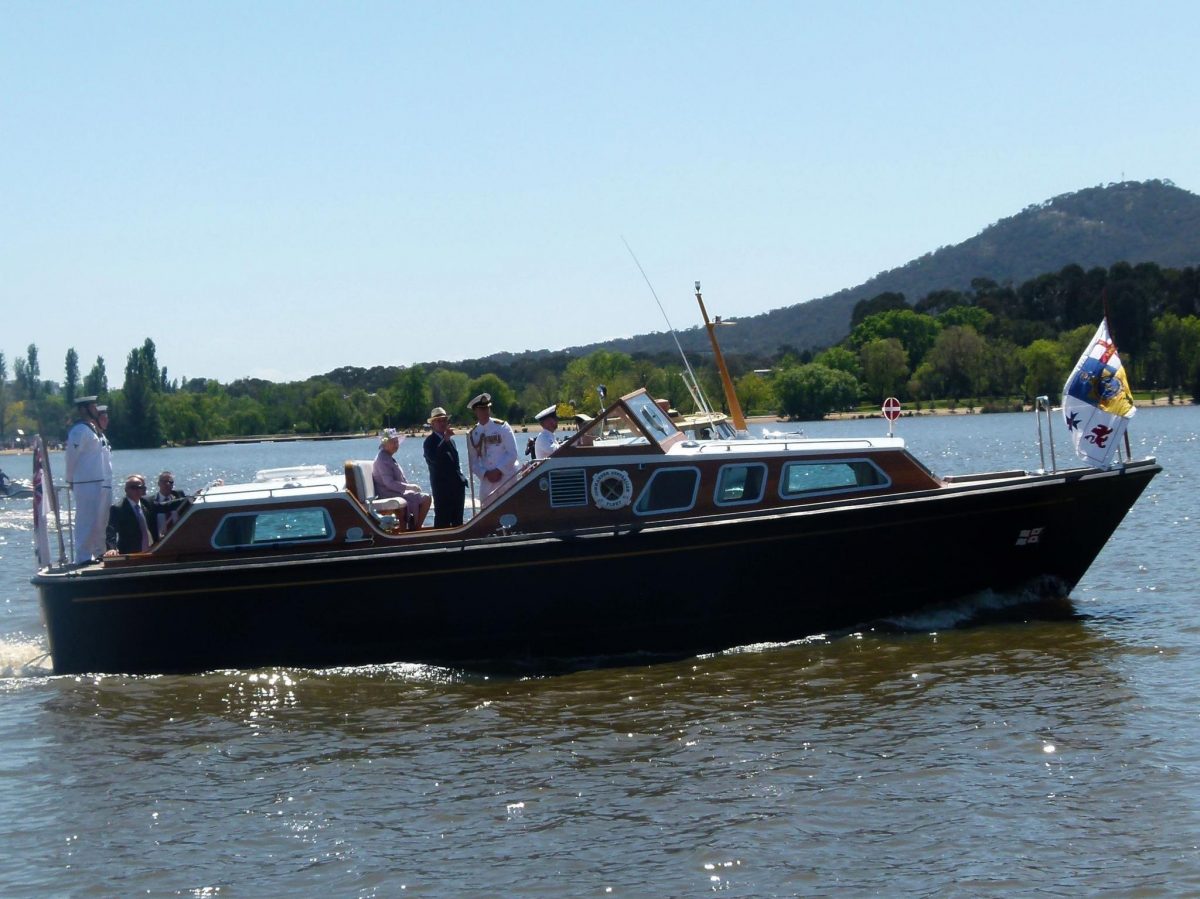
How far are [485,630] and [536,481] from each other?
151 centimetres

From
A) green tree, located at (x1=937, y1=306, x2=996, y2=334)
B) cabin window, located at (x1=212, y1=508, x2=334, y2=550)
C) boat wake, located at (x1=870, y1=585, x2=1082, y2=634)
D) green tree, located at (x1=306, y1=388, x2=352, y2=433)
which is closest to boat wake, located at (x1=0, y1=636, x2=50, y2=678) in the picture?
cabin window, located at (x1=212, y1=508, x2=334, y2=550)

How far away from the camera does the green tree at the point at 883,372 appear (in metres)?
104

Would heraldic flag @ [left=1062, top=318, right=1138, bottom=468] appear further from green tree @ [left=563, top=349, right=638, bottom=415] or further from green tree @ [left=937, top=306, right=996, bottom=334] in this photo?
green tree @ [left=937, top=306, right=996, bottom=334]

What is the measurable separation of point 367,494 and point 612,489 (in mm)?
2641

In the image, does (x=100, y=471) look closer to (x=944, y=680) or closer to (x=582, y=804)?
(x=582, y=804)

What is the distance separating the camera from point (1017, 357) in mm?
101062

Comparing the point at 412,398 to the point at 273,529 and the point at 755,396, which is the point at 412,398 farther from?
the point at 273,529

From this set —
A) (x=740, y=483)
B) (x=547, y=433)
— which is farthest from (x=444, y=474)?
(x=740, y=483)

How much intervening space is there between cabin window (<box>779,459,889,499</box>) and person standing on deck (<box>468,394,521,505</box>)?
2.74m

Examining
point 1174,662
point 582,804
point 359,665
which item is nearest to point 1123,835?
point 582,804

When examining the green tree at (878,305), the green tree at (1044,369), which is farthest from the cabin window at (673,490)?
the green tree at (878,305)

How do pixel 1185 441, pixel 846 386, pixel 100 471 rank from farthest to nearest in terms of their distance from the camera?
pixel 846 386, pixel 1185 441, pixel 100 471

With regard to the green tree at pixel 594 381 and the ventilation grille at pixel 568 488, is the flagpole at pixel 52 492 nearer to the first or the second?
the ventilation grille at pixel 568 488

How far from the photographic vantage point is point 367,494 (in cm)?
1381
